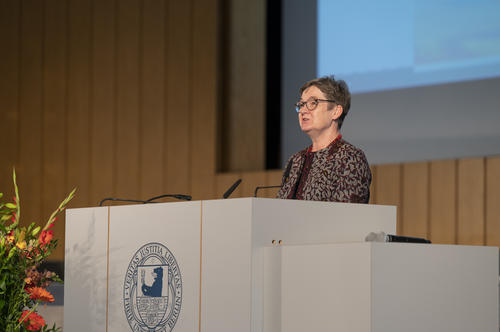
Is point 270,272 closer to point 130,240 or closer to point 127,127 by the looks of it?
point 130,240

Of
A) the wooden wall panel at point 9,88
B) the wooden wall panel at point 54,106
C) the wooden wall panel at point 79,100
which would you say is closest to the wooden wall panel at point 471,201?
the wooden wall panel at point 79,100

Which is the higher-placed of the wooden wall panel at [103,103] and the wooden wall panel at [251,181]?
the wooden wall panel at [103,103]

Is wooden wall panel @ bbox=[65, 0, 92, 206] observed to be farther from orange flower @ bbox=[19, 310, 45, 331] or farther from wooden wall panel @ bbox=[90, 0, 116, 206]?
orange flower @ bbox=[19, 310, 45, 331]

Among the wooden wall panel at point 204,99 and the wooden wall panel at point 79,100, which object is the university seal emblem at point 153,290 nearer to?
the wooden wall panel at point 204,99

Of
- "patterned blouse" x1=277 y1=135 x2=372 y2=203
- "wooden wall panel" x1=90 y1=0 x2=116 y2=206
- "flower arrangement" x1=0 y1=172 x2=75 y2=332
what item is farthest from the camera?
"wooden wall panel" x1=90 y1=0 x2=116 y2=206

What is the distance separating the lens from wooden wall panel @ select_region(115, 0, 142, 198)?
623 cm

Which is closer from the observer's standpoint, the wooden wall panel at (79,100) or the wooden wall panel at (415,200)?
the wooden wall panel at (415,200)

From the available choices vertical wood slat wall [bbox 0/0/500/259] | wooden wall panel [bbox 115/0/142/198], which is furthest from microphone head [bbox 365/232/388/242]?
wooden wall panel [bbox 115/0/142/198]

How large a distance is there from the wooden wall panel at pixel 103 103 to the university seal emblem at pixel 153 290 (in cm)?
414

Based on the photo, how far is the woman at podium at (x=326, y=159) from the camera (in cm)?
244

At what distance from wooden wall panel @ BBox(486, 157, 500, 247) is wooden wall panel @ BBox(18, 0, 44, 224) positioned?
13.0ft

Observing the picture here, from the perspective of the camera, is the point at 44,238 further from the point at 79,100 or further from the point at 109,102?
the point at 79,100

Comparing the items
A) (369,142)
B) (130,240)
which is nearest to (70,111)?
(369,142)

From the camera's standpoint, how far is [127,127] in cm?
628
